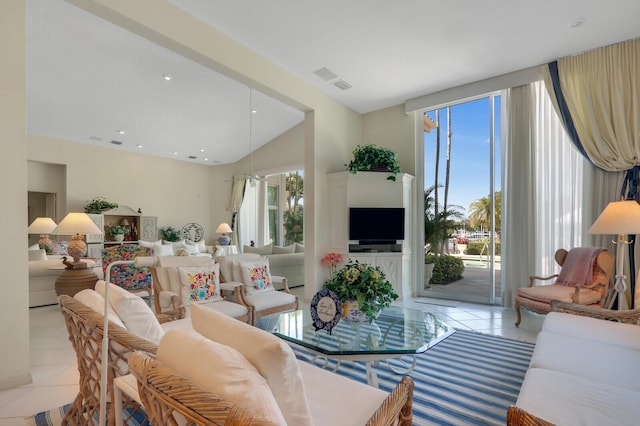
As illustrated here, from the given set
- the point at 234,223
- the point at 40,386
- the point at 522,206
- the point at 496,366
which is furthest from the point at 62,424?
the point at 234,223

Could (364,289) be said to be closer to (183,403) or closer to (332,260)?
(183,403)

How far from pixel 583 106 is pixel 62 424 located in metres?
5.84

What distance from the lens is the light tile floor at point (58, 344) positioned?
7.18ft

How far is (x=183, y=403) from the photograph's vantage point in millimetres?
800

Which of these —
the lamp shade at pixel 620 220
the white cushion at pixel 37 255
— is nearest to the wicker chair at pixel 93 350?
the lamp shade at pixel 620 220

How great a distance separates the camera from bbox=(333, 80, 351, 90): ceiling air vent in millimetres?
5007

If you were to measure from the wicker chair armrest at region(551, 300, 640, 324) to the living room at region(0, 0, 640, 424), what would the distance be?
2999mm

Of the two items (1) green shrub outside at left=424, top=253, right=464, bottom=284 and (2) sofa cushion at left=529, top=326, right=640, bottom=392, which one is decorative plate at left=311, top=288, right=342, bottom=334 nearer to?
(2) sofa cushion at left=529, top=326, right=640, bottom=392

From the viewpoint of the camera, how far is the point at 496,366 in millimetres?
2762

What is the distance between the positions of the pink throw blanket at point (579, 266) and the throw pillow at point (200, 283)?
3936 mm

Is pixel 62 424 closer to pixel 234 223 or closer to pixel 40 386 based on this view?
pixel 40 386

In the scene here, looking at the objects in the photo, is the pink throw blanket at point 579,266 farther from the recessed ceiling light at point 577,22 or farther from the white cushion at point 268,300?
the white cushion at point 268,300

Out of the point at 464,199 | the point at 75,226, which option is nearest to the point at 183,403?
the point at 75,226

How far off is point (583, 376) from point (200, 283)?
3.06m
